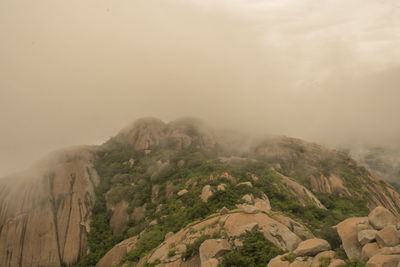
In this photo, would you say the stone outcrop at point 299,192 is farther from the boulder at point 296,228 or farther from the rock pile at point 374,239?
the rock pile at point 374,239

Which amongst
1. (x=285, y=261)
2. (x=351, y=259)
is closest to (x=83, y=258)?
(x=285, y=261)

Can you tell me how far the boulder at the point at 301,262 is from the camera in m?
12.1

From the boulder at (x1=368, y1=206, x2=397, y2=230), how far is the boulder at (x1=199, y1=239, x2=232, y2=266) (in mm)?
10929

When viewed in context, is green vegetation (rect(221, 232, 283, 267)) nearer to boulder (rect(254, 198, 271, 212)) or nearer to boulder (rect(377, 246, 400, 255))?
boulder (rect(254, 198, 271, 212))

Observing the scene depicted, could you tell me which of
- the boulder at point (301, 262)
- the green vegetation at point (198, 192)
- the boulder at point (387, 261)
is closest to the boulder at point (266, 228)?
the green vegetation at point (198, 192)

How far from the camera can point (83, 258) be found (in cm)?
4438

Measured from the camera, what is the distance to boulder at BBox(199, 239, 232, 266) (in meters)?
17.1

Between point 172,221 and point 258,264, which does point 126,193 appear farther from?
point 258,264

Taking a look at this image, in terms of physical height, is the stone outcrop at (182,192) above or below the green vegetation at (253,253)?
below

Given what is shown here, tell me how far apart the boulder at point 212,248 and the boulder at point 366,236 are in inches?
388

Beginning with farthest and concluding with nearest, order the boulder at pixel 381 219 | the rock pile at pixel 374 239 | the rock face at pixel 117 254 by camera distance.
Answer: the rock face at pixel 117 254, the boulder at pixel 381 219, the rock pile at pixel 374 239

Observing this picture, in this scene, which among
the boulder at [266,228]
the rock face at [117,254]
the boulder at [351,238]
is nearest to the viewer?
the boulder at [351,238]

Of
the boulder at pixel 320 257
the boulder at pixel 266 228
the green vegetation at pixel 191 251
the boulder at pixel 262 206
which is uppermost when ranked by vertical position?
the boulder at pixel 320 257

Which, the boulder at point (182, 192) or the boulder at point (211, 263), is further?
the boulder at point (182, 192)
